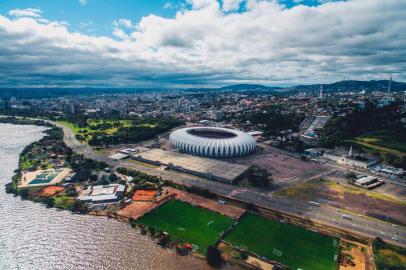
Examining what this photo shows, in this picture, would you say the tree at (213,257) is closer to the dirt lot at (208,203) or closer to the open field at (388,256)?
the dirt lot at (208,203)

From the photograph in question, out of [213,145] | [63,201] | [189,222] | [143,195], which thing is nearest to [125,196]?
[143,195]

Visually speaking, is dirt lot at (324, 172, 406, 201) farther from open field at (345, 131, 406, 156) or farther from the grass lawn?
the grass lawn

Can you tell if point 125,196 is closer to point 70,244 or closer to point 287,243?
point 70,244

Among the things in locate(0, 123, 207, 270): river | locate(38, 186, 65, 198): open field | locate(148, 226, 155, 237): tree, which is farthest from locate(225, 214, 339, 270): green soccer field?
locate(38, 186, 65, 198): open field

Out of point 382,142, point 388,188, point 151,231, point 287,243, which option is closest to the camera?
point 287,243

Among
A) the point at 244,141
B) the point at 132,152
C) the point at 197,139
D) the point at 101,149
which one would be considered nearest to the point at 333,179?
the point at 244,141
